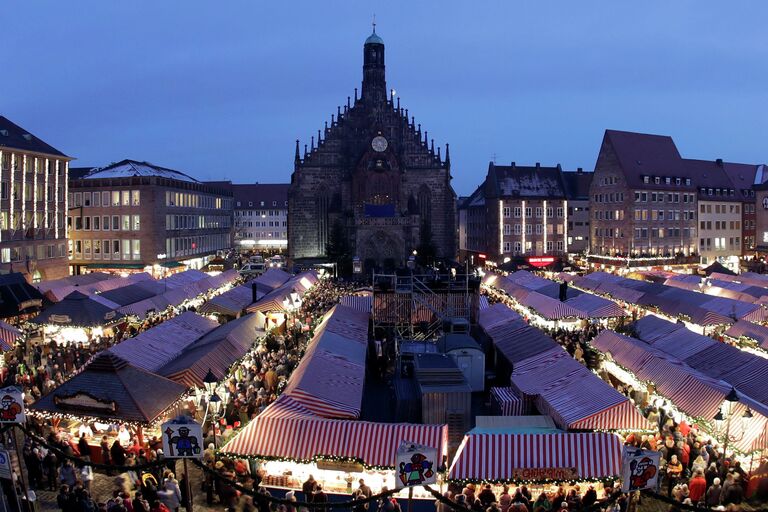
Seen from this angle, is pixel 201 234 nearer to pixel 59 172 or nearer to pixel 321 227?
pixel 321 227

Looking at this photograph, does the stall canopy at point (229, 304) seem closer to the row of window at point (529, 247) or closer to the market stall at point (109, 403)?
the market stall at point (109, 403)

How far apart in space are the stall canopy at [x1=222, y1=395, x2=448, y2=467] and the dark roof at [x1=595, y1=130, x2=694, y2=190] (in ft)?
185

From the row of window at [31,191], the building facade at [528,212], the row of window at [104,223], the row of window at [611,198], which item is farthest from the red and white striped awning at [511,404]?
the row of window at [611,198]

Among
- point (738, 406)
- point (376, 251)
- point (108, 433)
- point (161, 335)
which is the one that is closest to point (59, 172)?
point (376, 251)

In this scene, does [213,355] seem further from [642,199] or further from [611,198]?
[611,198]

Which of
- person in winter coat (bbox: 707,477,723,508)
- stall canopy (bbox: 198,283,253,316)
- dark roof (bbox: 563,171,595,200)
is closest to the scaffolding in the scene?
stall canopy (bbox: 198,283,253,316)

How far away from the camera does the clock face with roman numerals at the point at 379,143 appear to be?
6744cm

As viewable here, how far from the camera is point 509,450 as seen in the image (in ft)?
39.5

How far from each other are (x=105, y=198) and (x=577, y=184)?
154 ft

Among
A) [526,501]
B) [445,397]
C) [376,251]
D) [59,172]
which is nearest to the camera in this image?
[526,501]

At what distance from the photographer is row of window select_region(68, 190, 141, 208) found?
57500 millimetres

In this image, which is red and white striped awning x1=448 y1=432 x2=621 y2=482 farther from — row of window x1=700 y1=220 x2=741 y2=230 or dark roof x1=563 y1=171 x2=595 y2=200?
row of window x1=700 y1=220 x2=741 y2=230

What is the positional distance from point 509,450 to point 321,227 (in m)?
57.8

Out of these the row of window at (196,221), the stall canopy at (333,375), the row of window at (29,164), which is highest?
the row of window at (29,164)
